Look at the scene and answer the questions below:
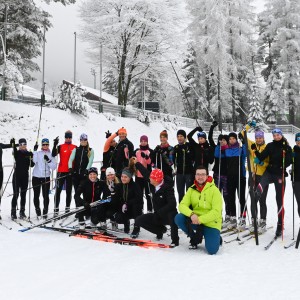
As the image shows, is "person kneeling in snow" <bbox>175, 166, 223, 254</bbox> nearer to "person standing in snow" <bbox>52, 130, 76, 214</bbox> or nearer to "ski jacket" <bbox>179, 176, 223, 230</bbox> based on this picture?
"ski jacket" <bbox>179, 176, 223, 230</bbox>

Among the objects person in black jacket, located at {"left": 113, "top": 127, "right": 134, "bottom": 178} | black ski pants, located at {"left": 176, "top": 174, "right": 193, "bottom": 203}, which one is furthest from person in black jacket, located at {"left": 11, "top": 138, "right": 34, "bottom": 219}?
black ski pants, located at {"left": 176, "top": 174, "right": 193, "bottom": 203}

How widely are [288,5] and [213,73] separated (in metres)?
9.73

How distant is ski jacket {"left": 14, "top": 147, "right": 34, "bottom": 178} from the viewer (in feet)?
26.0

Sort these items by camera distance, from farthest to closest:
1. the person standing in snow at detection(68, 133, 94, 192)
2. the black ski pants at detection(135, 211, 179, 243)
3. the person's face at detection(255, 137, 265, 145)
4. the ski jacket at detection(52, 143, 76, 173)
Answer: the ski jacket at detection(52, 143, 76, 173) < the person standing in snow at detection(68, 133, 94, 192) < the person's face at detection(255, 137, 265, 145) < the black ski pants at detection(135, 211, 179, 243)

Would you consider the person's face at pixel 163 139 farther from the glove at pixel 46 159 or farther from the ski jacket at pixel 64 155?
the glove at pixel 46 159

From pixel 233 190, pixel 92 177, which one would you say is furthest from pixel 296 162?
pixel 92 177

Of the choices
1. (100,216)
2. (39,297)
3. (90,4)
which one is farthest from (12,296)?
(90,4)

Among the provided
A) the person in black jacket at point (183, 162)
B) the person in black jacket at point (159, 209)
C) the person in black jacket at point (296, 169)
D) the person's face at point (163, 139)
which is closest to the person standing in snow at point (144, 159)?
the person's face at point (163, 139)

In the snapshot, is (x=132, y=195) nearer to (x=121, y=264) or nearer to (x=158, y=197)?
(x=158, y=197)

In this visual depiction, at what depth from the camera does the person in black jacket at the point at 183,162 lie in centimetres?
733

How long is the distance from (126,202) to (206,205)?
5.74ft

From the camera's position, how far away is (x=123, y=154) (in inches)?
316

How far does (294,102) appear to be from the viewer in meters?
33.9

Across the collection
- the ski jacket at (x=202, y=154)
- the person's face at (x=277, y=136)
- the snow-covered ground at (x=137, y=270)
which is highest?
the person's face at (x=277, y=136)
